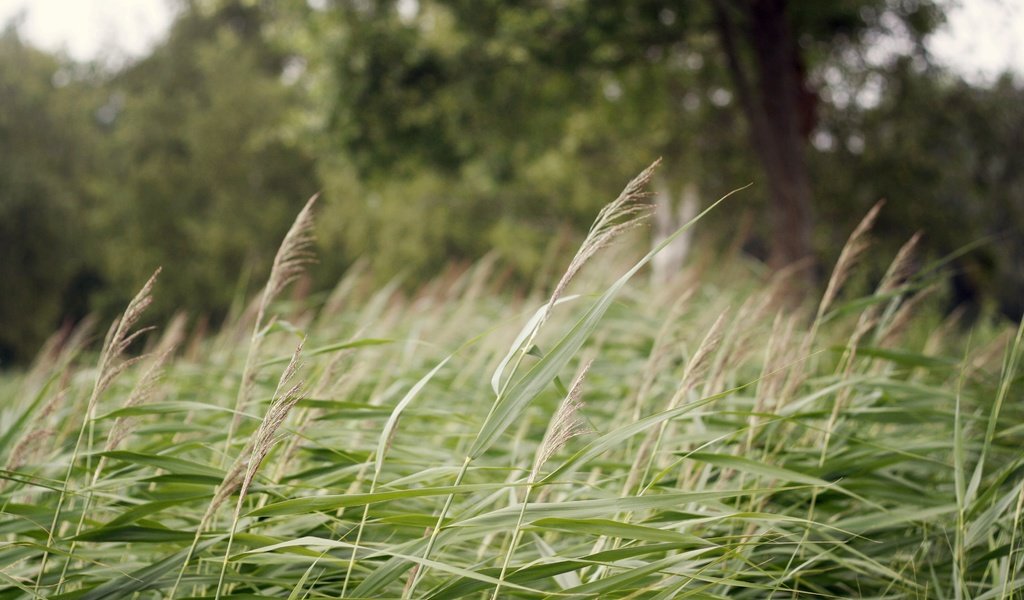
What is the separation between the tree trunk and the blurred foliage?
1.43 ft

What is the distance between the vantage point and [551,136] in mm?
10883

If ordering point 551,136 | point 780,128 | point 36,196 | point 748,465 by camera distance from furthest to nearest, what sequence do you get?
point 36,196, point 551,136, point 780,128, point 748,465

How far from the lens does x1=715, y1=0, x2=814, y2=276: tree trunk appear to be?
26.7 feet

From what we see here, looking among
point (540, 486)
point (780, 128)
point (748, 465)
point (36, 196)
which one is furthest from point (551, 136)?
point (36, 196)

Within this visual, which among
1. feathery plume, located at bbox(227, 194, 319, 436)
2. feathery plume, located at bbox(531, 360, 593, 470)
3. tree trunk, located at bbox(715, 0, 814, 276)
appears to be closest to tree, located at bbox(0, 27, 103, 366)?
tree trunk, located at bbox(715, 0, 814, 276)

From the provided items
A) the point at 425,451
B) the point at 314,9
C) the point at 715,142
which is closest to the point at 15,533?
the point at 425,451

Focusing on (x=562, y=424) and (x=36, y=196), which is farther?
(x=36, y=196)

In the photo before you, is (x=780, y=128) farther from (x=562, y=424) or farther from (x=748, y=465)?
(x=562, y=424)

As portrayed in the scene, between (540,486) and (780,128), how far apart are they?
291 inches

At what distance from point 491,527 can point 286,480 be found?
678 millimetres

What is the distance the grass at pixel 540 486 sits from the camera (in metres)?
1.42

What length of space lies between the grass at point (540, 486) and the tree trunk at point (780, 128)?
17.4ft

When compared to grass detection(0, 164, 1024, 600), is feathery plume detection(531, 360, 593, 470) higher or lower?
higher

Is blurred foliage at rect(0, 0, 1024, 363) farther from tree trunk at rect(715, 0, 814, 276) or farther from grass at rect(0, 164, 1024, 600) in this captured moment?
grass at rect(0, 164, 1024, 600)
